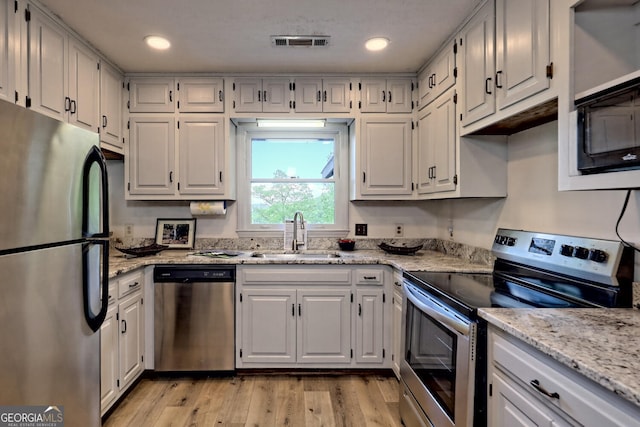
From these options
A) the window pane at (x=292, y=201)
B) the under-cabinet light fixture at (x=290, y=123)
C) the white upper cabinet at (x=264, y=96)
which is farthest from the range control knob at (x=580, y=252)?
the white upper cabinet at (x=264, y=96)

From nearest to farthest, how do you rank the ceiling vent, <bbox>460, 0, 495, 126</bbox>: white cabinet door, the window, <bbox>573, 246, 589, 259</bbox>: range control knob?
<bbox>573, 246, 589, 259</bbox>: range control knob
<bbox>460, 0, 495, 126</bbox>: white cabinet door
the ceiling vent
the window

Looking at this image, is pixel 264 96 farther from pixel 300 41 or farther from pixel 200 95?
pixel 300 41

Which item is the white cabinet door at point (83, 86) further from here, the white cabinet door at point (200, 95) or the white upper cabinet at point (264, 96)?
the white upper cabinet at point (264, 96)

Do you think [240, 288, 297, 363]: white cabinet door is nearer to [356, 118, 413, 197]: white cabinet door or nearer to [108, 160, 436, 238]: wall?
[108, 160, 436, 238]: wall

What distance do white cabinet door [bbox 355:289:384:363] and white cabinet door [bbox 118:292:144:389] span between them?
1.59 m

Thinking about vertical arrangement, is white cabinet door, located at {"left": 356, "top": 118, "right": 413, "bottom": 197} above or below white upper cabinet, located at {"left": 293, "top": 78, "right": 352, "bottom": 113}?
below

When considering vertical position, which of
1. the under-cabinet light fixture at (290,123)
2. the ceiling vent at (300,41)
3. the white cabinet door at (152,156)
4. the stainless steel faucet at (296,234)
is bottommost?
the stainless steel faucet at (296,234)

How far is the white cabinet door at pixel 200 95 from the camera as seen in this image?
286 centimetres

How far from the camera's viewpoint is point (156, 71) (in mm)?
2834

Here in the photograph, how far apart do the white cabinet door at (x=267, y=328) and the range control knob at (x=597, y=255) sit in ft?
5.94

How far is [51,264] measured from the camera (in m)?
1.20

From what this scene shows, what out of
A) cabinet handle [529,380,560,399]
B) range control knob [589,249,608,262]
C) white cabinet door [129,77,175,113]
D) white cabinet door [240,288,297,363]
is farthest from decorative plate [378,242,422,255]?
white cabinet door [129,77,175,113]

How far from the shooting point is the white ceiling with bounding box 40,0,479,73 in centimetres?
195

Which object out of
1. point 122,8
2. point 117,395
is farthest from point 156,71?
point 117,395
